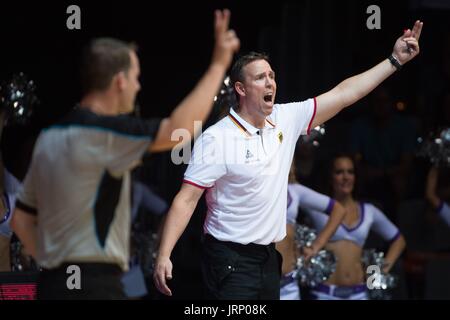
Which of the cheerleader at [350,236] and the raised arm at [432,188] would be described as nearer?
the cheerleader at [350,236]

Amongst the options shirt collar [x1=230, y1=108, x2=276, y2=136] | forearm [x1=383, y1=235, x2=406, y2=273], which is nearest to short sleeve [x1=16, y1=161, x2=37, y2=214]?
shirt collar [x1=230, y1=108, x2=276, y2=136]

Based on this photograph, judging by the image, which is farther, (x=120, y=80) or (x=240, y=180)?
(x=240, y=180)

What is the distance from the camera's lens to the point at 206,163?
4.87m

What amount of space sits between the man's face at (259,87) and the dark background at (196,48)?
1.78 m

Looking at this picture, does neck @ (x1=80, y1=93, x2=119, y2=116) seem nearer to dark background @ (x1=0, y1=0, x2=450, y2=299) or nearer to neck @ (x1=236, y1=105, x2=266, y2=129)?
neck @ (x1=236, y1=105, x2=266, y2=129)

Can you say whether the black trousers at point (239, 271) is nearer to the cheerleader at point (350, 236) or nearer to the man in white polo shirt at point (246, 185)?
the man in white polo shirt at point (246, 185)

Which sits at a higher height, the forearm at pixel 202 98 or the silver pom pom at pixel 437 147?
the forearm at pixel 202 98

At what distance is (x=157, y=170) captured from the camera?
7203 millimetres

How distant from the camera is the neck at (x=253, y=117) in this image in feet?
16.5

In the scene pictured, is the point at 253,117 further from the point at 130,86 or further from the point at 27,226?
the point at 27,226

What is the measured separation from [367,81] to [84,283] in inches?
72.1

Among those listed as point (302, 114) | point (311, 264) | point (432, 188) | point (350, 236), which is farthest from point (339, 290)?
point (302, 114)

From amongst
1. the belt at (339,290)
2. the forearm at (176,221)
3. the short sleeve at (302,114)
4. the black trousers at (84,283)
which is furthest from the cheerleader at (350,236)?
the black trousers at (84,283)

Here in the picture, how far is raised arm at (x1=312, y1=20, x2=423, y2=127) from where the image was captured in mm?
4992
